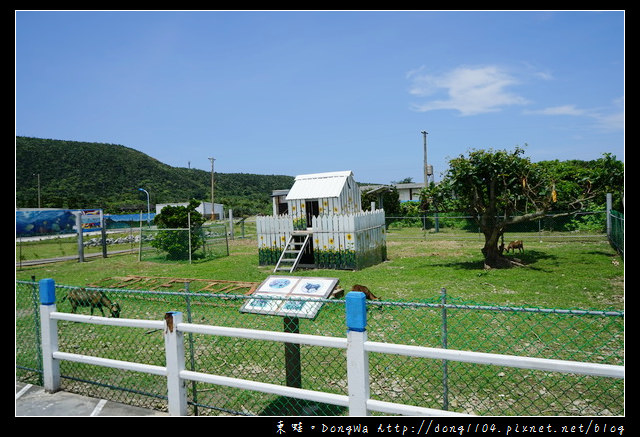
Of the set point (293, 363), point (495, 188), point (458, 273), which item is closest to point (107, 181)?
point (495, 188)

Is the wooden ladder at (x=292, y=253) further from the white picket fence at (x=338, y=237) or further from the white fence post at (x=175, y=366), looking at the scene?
the white fence post at (x=175, y=366)

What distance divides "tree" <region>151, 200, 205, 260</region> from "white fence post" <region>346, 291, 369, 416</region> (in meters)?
17.1

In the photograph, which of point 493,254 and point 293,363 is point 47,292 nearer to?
point 293,363

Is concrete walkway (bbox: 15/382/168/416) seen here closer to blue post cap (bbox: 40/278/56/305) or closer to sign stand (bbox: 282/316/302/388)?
blue post cap (bbox: 40/278/56/305)

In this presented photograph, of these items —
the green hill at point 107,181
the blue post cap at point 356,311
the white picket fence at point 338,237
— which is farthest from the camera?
the green hill at point 107,181

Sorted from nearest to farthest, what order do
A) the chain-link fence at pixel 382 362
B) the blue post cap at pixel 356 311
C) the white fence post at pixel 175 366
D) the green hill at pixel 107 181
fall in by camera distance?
the blue post cap at pixel 356 311 < the white fence post at pixel 175 366 < the chain-link fence at pixel 382 362 < the green hill at pixel 107 181

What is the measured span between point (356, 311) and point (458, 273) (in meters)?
11.6

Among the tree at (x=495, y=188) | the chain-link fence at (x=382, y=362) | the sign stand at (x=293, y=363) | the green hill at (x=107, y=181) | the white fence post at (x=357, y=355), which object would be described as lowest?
the chain-link fence at (x=382, y=362)

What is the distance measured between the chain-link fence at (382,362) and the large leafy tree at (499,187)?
8170 millimetres

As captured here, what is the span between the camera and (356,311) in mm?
3559

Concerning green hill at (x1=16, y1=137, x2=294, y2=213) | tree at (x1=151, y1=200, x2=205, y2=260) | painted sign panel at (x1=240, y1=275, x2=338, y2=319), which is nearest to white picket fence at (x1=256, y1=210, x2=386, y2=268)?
tree at (x1=151, y1=200, x2=205, y2=260)

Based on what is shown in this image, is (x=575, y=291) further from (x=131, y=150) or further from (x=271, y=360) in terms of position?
(x=131, y=150)

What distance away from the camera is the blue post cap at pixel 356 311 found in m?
3.53

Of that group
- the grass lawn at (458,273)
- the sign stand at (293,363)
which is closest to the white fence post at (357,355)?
the sign stand at (293,363)
